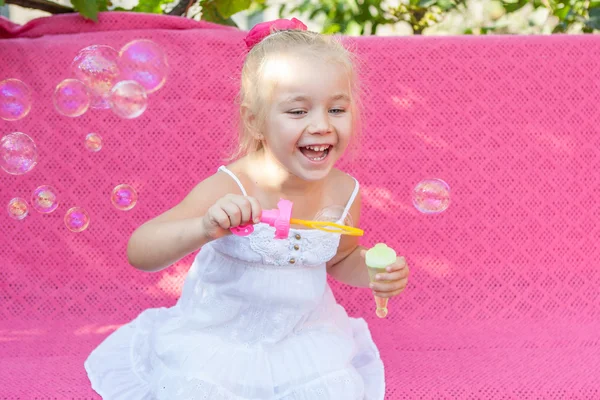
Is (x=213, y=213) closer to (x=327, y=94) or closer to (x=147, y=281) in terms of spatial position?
(x=327, y=94)

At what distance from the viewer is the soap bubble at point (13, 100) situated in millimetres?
2059

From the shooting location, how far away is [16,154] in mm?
2020

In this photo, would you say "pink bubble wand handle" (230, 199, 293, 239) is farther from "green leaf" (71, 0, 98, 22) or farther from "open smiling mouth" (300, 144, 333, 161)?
"green leaf" (71, 0, 98, 22)

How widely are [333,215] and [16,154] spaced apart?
2.92 feet

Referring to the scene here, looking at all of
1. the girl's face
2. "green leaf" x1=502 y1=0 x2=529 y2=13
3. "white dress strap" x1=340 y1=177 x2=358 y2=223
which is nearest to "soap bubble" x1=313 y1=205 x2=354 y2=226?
"white dress strap" x1=340 y1=177 x2=358 y2=223

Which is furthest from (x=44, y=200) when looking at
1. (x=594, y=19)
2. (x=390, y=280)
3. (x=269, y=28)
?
(x=594, y=19)

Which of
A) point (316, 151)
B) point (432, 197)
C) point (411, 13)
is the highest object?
point (316, 151)

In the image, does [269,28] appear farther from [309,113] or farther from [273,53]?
[309,113]

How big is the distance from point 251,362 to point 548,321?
1112mm

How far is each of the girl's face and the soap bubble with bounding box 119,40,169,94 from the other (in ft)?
1.51

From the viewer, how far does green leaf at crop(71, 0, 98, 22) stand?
2.39 m

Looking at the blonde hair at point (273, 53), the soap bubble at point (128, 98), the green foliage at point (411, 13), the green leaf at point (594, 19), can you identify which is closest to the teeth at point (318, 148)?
the blonde hair at point (273, 53)

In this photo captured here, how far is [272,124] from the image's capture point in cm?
166

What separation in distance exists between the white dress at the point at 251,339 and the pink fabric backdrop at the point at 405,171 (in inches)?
18.8
